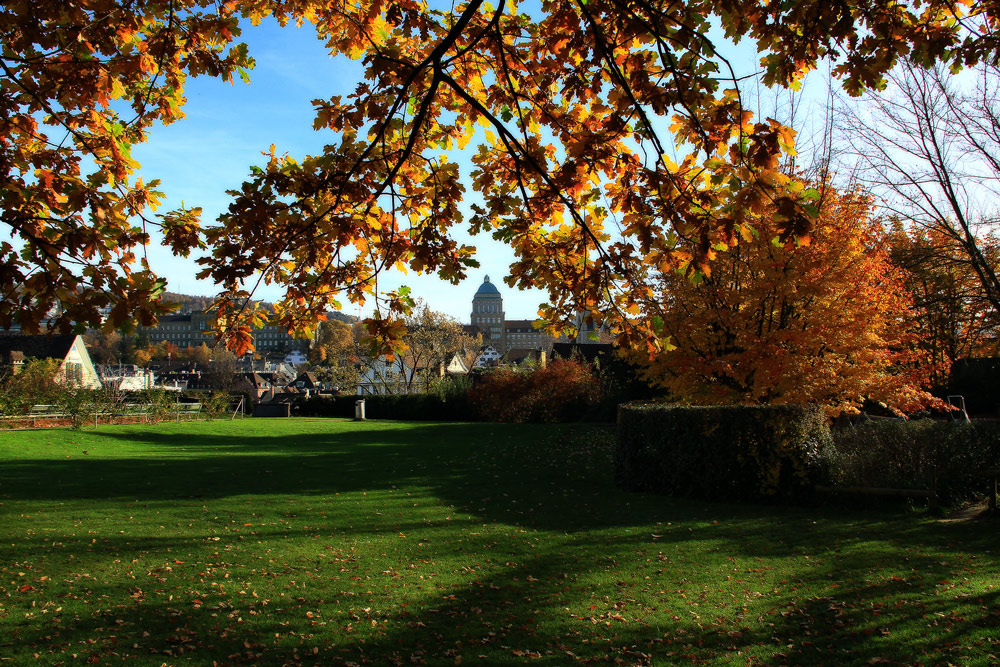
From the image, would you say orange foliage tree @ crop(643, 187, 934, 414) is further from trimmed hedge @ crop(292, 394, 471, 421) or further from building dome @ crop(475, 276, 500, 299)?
building dome @ crop(475, 276, 500, 299)

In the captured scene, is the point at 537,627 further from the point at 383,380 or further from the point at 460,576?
the point at 383,380

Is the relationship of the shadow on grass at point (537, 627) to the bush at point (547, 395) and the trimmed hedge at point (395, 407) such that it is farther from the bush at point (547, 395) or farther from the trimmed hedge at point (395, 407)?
the trimmed hedge at point (395, 407)

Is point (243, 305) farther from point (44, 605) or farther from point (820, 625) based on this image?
point (820, 625)

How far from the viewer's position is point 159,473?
526 inches

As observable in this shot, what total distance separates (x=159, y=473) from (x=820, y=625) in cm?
1245

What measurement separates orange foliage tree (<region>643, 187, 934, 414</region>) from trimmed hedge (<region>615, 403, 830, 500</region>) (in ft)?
3.87

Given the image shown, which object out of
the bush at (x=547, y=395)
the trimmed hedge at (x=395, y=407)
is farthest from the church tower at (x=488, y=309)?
the bush at (x=547, y=395)

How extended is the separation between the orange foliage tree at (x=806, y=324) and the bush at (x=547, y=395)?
16.3 meters

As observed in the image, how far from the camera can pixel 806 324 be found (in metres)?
13.0

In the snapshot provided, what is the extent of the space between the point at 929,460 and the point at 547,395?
69.0 feet

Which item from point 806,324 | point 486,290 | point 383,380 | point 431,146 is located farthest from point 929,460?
point 486,290

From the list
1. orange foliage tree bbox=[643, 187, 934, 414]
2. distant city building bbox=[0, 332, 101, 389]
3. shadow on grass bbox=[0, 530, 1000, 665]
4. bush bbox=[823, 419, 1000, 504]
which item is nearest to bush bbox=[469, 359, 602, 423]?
orange foliage tree bbox=[643, 187, 934, 414]

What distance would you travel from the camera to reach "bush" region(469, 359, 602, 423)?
3114 centimetres

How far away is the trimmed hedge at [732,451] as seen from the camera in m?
11.4
